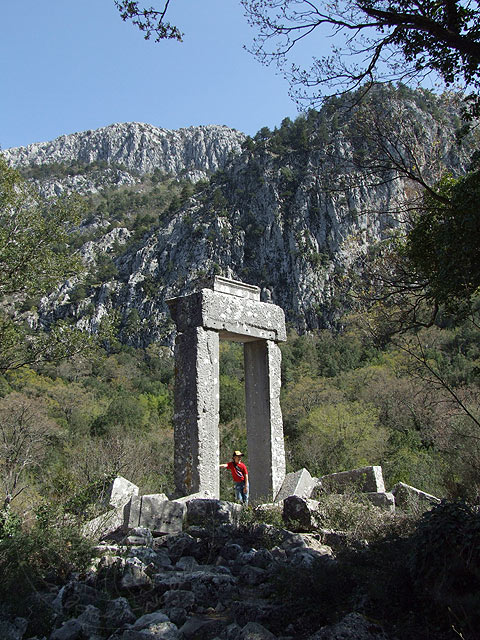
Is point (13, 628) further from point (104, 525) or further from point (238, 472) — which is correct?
point (238, 472)

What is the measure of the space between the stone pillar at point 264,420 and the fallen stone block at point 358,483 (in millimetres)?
921

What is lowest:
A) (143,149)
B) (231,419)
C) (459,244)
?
(231,419)

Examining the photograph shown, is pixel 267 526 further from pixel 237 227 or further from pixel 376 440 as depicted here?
pixel 237 227

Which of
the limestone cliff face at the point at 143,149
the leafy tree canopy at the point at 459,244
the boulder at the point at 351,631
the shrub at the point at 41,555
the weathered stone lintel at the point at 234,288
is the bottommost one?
the boulder at the point at 351,631

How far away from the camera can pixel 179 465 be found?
8648 millimetres

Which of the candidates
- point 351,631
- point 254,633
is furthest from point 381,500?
point 254,633

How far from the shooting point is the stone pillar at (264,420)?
9.45 m

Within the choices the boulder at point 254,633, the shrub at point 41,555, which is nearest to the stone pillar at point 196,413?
the shrub at point 41,555

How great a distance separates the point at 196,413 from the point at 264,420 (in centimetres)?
165

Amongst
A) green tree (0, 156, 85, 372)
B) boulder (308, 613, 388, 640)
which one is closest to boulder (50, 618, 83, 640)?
boulder (308, 613, 388, 640)

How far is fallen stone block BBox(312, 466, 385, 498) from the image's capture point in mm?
8484

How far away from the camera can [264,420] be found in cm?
975

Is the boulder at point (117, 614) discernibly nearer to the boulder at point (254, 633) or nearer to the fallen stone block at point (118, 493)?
the boulder at point (254, 633)

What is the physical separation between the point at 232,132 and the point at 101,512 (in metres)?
137
